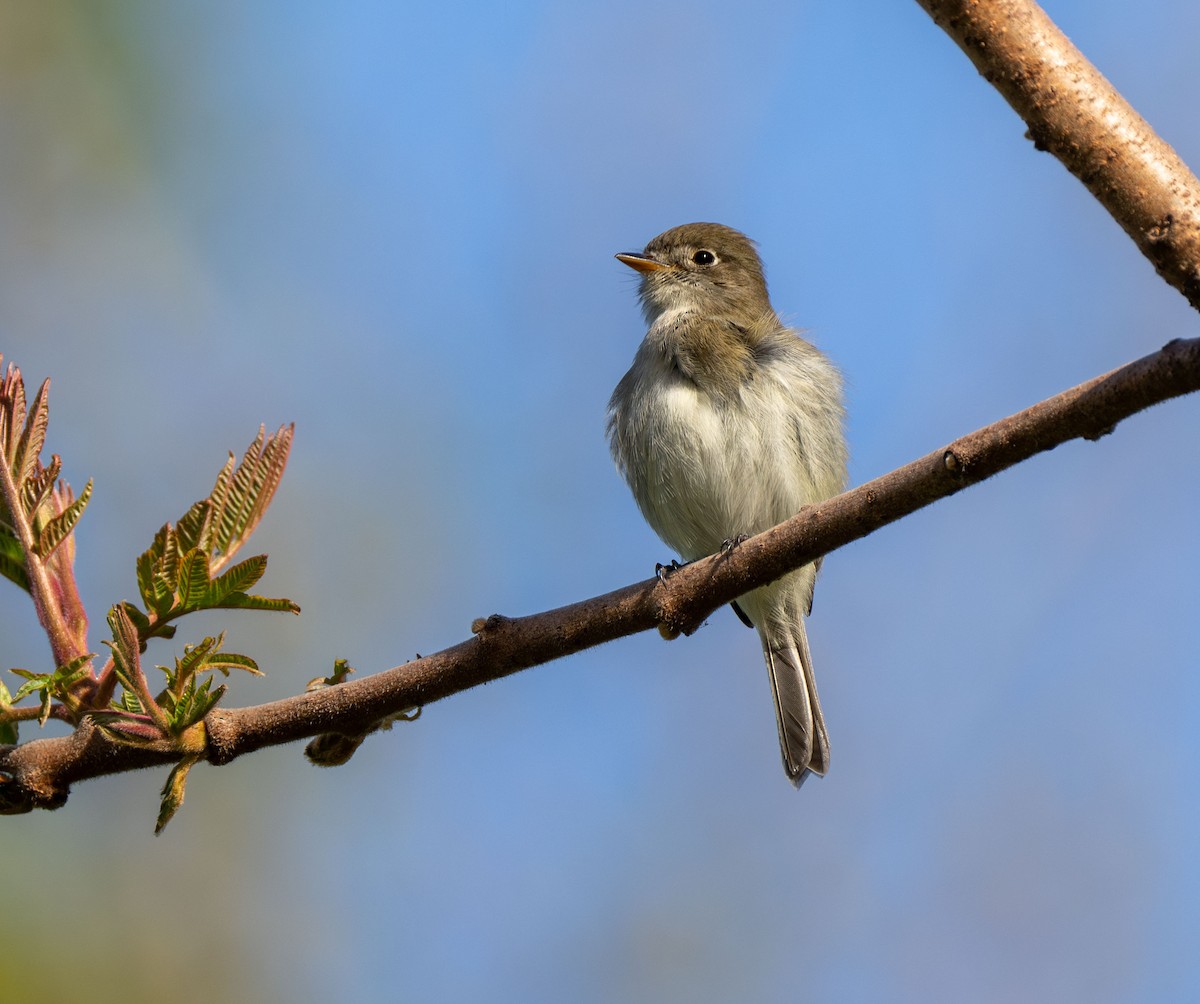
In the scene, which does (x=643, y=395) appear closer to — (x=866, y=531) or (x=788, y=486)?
(x=788, y=486)

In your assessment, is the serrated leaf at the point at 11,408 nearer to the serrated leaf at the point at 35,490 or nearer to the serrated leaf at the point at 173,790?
the serrated leaf at the point at 35,490

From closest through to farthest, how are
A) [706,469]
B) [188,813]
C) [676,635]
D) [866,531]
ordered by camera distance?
[866,531] → [676,635] → [706,469] → [188,813]

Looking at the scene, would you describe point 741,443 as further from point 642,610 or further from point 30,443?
point 30,443

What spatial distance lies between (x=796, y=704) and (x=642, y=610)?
3.12 meters

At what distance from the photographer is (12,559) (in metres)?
2.28

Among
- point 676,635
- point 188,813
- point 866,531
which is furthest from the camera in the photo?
point 188,813

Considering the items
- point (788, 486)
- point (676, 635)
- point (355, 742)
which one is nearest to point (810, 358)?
point (788, 486)

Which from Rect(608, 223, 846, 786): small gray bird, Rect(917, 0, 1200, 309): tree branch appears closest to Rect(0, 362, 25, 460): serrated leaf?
Rect(917, 0, 1200, 309): tree branch

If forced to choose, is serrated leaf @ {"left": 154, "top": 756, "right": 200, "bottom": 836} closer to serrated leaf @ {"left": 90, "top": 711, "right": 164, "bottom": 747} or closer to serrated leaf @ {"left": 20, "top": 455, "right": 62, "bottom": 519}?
serrated leaf @ {"left": 90, "top": 711, "right": 164, "bottom": 747}

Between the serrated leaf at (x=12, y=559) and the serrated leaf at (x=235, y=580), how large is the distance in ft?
1.22

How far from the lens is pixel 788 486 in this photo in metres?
4.86

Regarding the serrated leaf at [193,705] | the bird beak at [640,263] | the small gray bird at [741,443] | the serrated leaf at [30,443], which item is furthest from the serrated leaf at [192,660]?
the bird beak at [640,263]

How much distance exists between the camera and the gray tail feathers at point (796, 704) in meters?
5.11

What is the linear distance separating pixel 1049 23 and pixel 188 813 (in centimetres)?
477
